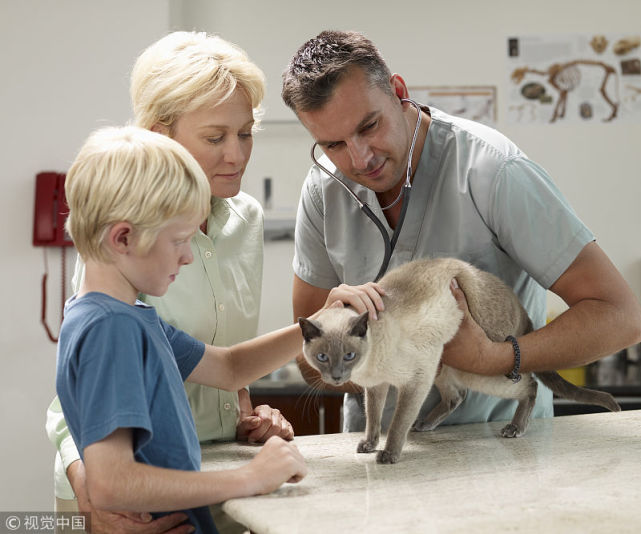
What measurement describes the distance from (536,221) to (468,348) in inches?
12.4

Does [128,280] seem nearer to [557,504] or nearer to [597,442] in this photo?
[557,504]

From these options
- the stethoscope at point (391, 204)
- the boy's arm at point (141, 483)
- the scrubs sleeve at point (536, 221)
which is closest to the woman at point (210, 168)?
the stethoscope at point (391, 204)

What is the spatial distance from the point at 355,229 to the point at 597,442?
73cm

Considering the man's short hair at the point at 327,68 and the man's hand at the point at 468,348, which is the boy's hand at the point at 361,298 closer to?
the man's hand at the point at 468,348

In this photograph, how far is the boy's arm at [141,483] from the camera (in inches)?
38.2

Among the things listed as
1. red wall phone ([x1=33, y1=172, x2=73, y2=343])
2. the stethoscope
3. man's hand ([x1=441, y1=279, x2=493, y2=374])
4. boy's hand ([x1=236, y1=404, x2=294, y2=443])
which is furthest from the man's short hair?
red wall phone ([x1=33, y1=172, x2=73, y2=343])

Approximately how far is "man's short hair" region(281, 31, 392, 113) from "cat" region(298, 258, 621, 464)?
42 cm

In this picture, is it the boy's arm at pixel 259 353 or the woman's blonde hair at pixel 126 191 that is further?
the boy's arm at pixel 259 353

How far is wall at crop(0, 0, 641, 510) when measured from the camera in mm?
3326

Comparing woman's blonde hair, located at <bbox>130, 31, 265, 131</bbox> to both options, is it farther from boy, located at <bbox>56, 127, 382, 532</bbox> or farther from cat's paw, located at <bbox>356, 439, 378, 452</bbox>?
cat's paw, located at <bbox>356, 439, 378, 452</bbox>

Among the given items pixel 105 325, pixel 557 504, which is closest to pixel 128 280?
pixel 105 325

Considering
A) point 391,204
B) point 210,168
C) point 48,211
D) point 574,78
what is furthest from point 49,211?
point 574,78

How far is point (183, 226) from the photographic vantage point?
1098mm

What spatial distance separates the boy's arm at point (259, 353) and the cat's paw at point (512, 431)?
383 millimetres
